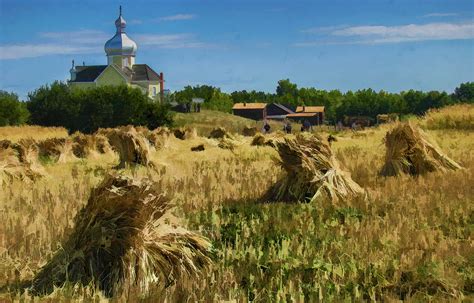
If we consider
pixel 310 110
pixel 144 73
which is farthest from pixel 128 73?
pixel 310 110

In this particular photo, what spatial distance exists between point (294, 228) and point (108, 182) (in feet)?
12.1

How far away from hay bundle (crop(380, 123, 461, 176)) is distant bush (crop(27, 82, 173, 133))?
5789 centimetres

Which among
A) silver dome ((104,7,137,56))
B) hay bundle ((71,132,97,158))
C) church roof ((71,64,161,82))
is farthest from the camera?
silver dome ((104,7,137,56))

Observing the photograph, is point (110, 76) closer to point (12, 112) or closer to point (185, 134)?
point (12, 112)

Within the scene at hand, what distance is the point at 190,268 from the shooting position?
8016mm

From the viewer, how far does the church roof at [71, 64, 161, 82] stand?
420 ft

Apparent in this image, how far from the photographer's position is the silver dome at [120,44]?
135125mm

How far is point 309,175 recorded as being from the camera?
541 inches

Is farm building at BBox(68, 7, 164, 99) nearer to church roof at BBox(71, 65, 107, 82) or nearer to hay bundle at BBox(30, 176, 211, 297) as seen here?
church roof at BBox(71, 65, 107, 82)

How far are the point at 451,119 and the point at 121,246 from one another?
36.4m

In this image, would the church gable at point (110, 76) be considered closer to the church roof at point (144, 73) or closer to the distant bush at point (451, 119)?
the church roof at point (144, 73)

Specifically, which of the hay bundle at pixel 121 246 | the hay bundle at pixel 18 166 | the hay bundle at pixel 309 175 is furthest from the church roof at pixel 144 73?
the hay bundle at pixel 121 246

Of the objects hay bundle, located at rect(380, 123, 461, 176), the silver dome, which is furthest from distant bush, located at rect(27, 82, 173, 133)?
hay bundle, located at rect(380, 123, 461, 176)

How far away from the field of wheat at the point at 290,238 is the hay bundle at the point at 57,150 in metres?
7.42
